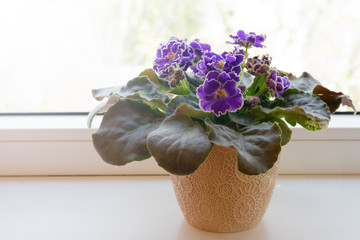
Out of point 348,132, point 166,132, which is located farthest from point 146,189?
point 348,132

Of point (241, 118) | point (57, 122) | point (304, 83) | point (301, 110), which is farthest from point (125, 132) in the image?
point (57, 122)

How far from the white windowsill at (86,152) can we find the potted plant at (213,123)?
365mm

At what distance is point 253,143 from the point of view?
0.70 metres

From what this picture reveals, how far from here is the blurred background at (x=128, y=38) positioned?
1370 mm

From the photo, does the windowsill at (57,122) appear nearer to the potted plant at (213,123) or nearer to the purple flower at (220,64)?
the potted plant at (213,123)

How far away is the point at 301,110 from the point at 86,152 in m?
0.73

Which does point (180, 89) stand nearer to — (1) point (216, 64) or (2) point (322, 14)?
(1) point (216, 64)

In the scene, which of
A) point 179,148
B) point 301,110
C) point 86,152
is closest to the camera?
point 179,148

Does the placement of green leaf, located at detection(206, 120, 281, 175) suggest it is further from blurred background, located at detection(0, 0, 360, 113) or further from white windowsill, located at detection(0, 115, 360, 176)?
blurred background, located at detection(0, 0, 360, 113)

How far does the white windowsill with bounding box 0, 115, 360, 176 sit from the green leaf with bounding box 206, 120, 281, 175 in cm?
54

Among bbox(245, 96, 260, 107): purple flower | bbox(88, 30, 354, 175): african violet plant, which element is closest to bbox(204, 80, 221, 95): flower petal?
bbox(88, 30, 354, 175): african violet plant

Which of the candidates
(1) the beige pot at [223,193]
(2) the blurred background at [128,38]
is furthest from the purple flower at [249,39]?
(2) the blurred background at [128,38]

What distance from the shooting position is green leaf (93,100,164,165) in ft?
2.40

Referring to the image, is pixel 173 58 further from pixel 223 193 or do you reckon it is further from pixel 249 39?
pixel 223 193
